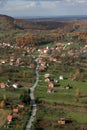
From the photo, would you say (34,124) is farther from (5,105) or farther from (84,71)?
(84,71)

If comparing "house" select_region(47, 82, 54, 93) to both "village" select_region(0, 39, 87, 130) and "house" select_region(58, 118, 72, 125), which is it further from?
"house" select_region(58, 118, 72, 125)

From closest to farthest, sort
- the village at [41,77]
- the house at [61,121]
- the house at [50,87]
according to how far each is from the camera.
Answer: the house at [61,121] < the village at [41,77] < the house at [50,87]

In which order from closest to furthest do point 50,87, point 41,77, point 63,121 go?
point 63,121, point 50,87, point 41,77

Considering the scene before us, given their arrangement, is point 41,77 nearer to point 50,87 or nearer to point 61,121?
point 50,87

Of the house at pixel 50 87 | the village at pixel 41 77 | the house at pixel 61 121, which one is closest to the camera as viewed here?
the house at pixel 61 121

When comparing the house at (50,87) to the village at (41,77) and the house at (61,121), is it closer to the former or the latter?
the village at (41,77)

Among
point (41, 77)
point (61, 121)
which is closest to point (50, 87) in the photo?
point (41, 77)

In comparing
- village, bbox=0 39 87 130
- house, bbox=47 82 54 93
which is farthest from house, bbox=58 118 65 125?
house, bbox=47 82 54 93

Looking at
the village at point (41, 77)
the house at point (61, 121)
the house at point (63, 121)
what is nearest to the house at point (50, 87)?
the village at point (41, 77)
